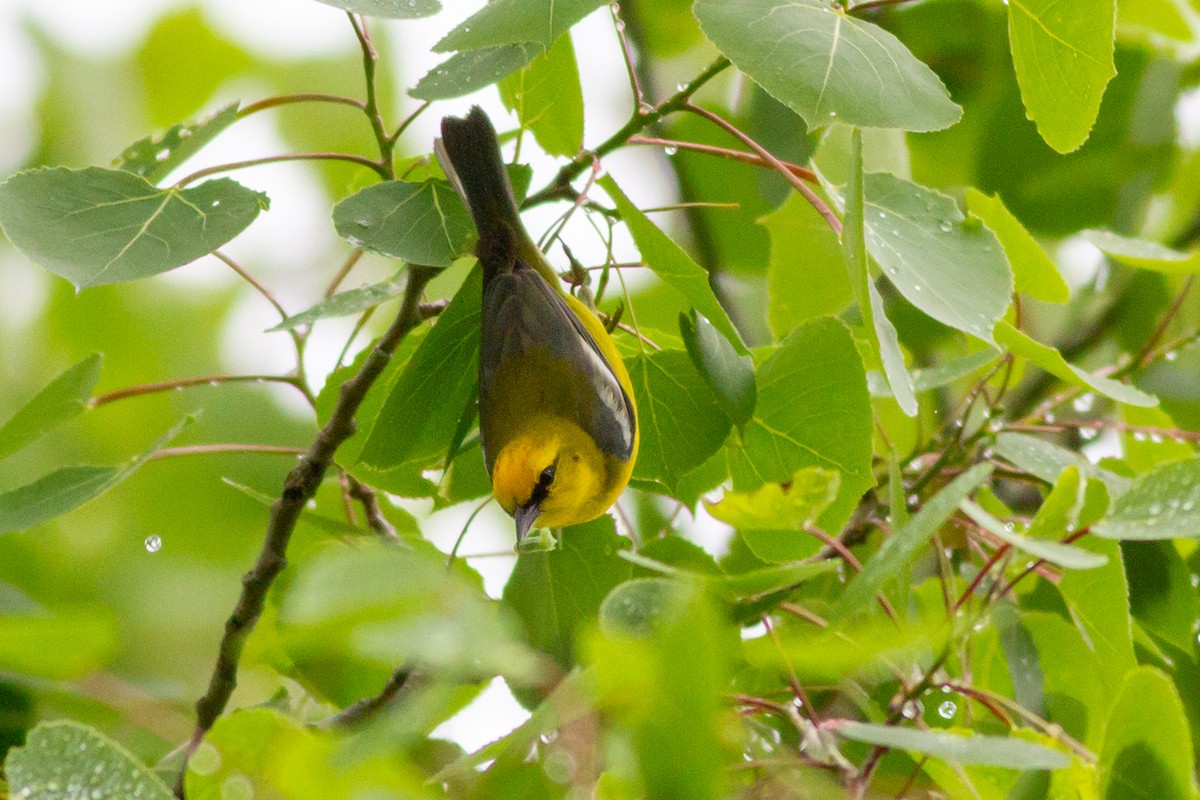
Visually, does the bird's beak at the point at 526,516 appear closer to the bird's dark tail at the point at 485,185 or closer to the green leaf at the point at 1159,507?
the bird's dark tail at the point at 485,185

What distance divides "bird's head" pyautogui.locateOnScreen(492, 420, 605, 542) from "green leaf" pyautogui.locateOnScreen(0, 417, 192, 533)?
90 centimetres

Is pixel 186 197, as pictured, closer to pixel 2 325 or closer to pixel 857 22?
pixel 857 22

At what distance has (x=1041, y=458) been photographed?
2.27 m

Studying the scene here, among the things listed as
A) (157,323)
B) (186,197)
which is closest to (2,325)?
(157,323)

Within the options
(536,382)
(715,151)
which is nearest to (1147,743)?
(715,151)

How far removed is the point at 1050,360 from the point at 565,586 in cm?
89

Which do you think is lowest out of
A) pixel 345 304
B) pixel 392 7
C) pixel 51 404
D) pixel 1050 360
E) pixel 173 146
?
pixel 51 404

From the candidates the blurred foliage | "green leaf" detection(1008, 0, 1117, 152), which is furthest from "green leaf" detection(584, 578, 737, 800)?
"green leaf" detection(1008, 0, 1117, 152)

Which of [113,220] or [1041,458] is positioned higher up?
[113,220]

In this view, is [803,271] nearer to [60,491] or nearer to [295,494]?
[295,494]

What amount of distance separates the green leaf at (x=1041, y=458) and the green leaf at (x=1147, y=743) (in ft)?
2.44

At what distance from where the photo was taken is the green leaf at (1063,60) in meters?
1.75

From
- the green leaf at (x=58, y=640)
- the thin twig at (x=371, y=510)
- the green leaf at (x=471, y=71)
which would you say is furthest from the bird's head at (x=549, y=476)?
the green leaf at (x=58, y=640)

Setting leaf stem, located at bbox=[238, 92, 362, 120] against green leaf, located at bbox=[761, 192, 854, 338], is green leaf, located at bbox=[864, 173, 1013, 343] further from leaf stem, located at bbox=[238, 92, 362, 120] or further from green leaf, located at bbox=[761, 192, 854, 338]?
leaf stem, located at bbox=[238, 92, 362, 120]
